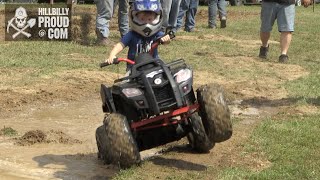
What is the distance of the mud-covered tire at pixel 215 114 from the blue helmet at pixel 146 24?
33.9 inches

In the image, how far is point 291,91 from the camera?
769cm

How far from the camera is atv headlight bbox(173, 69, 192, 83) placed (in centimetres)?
450

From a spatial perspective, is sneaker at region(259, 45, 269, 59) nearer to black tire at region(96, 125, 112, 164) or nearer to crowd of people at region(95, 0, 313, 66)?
crowd of people at region(95, 0, 313, 66)

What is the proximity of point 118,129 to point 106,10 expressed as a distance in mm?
7242

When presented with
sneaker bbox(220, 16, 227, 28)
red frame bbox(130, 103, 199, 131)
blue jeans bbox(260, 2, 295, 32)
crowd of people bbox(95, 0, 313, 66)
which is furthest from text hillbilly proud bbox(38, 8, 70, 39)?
red frame bbox(130, 103, 199, 131)

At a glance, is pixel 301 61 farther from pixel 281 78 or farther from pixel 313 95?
pixel 313 95

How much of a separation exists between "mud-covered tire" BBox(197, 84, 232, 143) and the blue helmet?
862mm

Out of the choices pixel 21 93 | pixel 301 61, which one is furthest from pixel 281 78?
pixel 21 93

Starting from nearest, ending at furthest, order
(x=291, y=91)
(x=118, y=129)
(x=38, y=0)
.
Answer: (x=118, y=129) < (x=291, y=91) < (x=38, y=0)

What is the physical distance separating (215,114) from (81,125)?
2168mm

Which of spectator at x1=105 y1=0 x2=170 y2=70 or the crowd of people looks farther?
the crowd of people

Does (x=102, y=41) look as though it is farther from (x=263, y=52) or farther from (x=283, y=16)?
(x=283, y=16)

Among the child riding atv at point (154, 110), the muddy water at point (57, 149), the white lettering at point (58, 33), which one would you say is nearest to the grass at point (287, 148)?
the child riding atv at point (154, 110)

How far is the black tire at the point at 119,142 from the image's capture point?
172 inches
